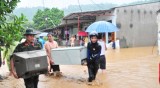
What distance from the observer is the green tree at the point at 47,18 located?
191ft

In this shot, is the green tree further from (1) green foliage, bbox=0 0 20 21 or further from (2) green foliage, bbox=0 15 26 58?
(2) green foliage, bbox=0 15 26 58

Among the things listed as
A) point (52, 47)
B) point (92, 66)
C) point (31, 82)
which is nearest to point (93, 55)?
point (92, 66)

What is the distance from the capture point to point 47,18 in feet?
191

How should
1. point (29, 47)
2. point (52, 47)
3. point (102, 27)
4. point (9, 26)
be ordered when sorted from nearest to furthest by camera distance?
point (29, 47)
point (9, 26)
point (52, 47)
point (102, 27)

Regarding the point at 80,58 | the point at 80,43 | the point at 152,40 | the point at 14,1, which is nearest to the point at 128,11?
the point at 152,40

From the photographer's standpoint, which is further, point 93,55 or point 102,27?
point 102,27

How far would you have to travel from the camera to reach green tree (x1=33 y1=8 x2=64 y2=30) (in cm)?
5834

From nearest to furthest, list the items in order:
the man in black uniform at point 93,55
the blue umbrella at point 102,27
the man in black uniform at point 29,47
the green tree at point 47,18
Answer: the man in black uniform at point 29,47, the man in black uniform at point 93,55, the blue umbrella at point 102,27, the green tree at point 47,18

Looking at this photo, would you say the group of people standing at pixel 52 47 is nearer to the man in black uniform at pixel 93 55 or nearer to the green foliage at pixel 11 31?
the man in black uniform at pixel 93 55

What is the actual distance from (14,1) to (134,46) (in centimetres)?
2328

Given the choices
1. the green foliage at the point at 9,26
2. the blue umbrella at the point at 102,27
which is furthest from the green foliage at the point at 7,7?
the blue umbrella at the point at 102,27

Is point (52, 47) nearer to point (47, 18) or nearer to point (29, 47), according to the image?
point (29, 47)

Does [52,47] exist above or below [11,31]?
below

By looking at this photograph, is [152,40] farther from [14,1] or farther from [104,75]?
[14,1]
